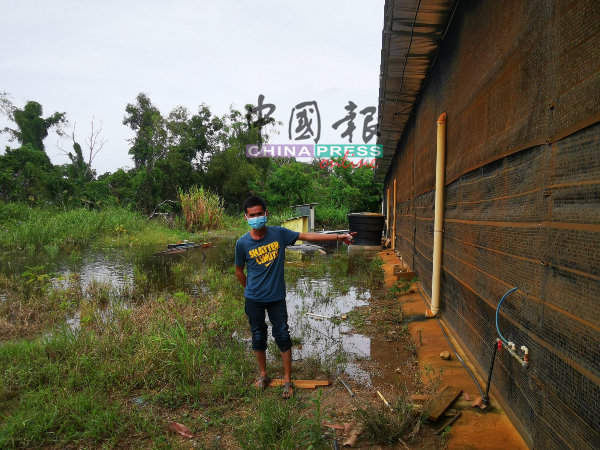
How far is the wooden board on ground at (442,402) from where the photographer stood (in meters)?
2.64

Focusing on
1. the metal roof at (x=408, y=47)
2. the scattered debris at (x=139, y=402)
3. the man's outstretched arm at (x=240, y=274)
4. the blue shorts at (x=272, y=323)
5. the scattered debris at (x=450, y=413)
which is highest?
the metal roof at (x=408, y=47)

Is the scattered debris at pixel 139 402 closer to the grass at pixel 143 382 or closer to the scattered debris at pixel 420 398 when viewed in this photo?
the grass at pixel 143 382

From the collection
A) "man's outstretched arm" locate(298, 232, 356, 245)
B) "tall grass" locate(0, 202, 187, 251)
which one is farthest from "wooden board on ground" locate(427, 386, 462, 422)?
"tall grass" locate(0, 202, 187, 251)

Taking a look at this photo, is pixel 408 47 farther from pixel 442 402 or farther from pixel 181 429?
pixel 181 429

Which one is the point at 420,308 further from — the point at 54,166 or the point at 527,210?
the point at 54,166

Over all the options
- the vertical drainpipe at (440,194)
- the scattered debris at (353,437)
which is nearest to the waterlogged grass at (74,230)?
the vertical drainpipe at (440,194)

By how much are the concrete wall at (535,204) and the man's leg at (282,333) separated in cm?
161

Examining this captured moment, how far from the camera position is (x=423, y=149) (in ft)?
20.9

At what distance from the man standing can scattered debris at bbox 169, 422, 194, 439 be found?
743 millimetres

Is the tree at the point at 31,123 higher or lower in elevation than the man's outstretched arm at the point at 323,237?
higher

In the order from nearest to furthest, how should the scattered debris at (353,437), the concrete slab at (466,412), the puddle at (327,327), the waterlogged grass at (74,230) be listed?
the concrete slab at (466,412) < the scattered debris at (353,437) < the puddle at (327,327) < the waterlogged grass at (74,230)

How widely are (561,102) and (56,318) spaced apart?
6.14 meters

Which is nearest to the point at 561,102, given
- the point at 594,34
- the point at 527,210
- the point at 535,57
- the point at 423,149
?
the point at 594,34

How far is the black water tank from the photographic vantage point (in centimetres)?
1280
